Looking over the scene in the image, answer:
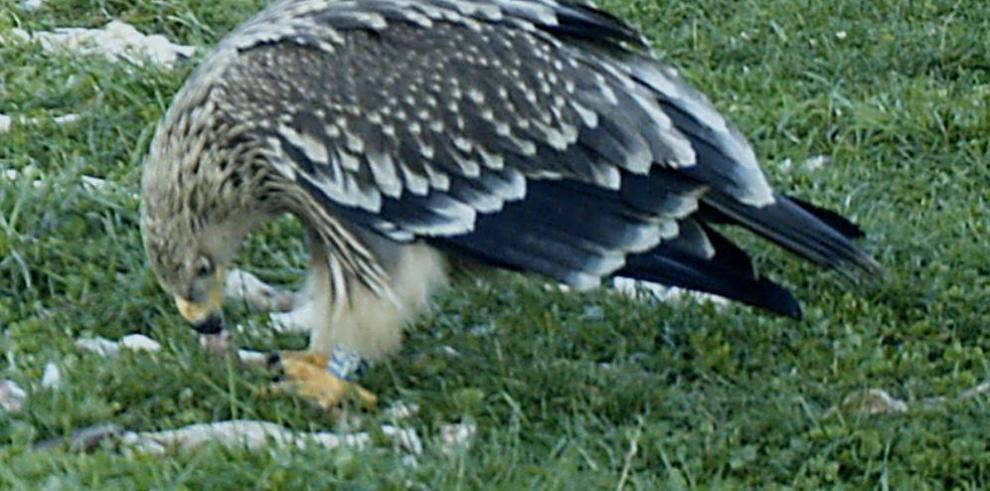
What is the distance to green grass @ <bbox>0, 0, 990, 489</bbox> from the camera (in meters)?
4.63

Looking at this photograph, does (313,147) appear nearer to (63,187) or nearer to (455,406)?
(455,406)

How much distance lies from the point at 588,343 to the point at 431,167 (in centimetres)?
86

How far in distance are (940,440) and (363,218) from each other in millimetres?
1592

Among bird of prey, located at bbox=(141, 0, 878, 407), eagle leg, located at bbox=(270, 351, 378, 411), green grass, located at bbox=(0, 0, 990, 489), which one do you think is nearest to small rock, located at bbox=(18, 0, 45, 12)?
green grass, located at bbox=(0, 0, 990, 489)

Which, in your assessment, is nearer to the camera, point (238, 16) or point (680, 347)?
point (680, 347)

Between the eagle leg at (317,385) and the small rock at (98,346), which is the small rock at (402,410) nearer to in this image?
the eagle leg at (317,385)

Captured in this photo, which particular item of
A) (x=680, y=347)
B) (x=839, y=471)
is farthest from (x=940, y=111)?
(x=839, y=471)

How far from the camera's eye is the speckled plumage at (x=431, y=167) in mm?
4875

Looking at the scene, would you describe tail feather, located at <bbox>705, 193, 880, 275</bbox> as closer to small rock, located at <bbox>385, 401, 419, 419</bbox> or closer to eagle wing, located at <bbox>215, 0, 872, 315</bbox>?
eagle wing, located at <bbox>215, 0, 872, 315</bbox>

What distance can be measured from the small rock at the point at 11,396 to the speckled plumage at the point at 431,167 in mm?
493

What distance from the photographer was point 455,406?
4949mm

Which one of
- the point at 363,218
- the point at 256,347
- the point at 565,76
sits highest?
the point at 565,76

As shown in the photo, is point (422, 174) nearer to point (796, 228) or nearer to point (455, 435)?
point (455, 435)

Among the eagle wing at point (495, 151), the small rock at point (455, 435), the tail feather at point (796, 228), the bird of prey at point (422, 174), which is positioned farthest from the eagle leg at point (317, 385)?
the tail feather at point (796, 228)
